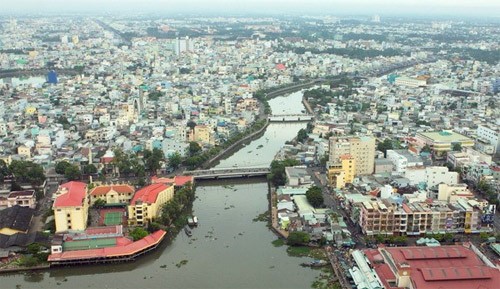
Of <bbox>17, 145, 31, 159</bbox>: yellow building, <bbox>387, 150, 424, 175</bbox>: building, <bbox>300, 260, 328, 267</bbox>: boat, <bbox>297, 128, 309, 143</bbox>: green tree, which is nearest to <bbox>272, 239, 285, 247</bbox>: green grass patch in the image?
<bbox>300, 260, 328, 267</bbox>: boat

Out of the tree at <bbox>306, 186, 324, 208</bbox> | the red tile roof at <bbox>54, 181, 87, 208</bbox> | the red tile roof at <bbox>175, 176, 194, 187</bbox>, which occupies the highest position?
the red tile roof at <bbox>54, 181, 87, 208</bbox>

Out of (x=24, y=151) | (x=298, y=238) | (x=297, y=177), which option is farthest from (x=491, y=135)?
(x=24, y=151)

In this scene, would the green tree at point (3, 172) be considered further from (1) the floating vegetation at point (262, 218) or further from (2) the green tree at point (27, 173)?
(1) the floating vegetation at point (262, 218)

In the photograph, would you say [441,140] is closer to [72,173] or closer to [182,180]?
[182,180]


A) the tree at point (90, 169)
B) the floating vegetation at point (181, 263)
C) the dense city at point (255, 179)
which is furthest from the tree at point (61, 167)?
the floating vegetation at point (181, 263)

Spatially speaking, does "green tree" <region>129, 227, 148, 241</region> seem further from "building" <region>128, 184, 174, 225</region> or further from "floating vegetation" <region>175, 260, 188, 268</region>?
"floating vegetation" <region>175, 260, 188, 268</region>

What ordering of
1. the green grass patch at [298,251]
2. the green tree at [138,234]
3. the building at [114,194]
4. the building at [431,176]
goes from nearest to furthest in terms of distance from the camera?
the green grass patch at [298,251]
the green tree at [138,234]
the building at [114,194]
the building at [431,176]
